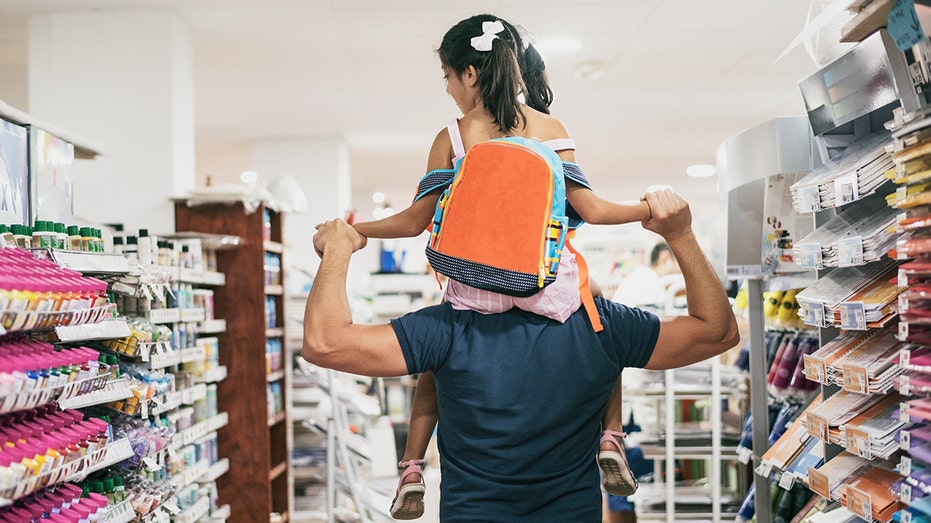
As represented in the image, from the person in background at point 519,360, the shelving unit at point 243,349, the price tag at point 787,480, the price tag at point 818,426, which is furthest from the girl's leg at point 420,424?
the shelving unit at point 243,349

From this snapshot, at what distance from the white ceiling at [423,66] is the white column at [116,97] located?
124 millimetres

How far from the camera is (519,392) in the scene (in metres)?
1.92

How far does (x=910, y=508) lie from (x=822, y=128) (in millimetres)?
1185

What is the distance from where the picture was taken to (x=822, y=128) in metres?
2.49

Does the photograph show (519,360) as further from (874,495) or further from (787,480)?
(787,480)

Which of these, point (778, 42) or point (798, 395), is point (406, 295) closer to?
point (778, 42)

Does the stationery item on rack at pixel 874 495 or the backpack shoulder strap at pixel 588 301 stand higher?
the backpack shoulder strap at pixel 588 301

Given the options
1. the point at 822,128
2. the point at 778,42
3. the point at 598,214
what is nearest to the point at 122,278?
the point at 598,214

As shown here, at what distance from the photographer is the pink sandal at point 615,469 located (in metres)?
2.23

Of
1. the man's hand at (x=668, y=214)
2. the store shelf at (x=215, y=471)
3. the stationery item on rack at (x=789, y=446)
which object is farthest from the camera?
the store shelf at (x=215, y=471)

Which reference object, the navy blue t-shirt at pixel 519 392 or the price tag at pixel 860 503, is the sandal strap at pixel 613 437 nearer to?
the navy blue t-shirt at pixel 519 392

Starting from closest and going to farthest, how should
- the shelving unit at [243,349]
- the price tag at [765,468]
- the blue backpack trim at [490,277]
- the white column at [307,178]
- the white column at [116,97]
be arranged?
1. the blue backpack trim at [490,277]
2. the price tag at [765,468]
3. the white column at [116,97]
4. the shelving unit at [243,349]
5. the white column at [307,178]

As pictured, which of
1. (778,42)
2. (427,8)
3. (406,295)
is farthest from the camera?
(406,295)

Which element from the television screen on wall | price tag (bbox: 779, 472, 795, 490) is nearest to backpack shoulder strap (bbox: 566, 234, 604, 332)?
price tag (bbox: 779, 472, 795, 490)
